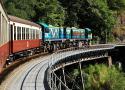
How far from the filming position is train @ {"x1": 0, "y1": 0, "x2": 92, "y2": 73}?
2448cm

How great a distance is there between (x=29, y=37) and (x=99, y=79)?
81.9 ft

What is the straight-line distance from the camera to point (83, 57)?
223ft

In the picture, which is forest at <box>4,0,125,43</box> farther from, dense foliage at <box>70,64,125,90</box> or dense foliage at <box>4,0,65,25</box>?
dense foliage at <box>70,64,125,90</box>

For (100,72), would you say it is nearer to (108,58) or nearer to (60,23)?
(108,58)

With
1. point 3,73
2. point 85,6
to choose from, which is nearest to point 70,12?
point 85,6

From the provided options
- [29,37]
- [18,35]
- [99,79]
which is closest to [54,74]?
[18,35]

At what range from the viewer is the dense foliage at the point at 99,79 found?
6112cm

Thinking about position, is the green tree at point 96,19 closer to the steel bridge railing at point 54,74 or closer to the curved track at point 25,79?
the steel bridge railing at point 54,74

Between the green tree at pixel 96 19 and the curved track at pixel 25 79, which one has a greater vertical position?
the green tree at pixel 96 19

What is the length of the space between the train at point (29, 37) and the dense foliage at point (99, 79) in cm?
634

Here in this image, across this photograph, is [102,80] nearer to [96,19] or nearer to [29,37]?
[29,37]

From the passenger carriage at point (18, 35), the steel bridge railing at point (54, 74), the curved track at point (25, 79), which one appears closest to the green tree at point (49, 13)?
the steel bridge railing at point (54, 74)

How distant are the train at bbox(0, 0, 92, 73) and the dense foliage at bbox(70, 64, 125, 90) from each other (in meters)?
6.34

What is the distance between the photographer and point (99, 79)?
64750 millimetres
